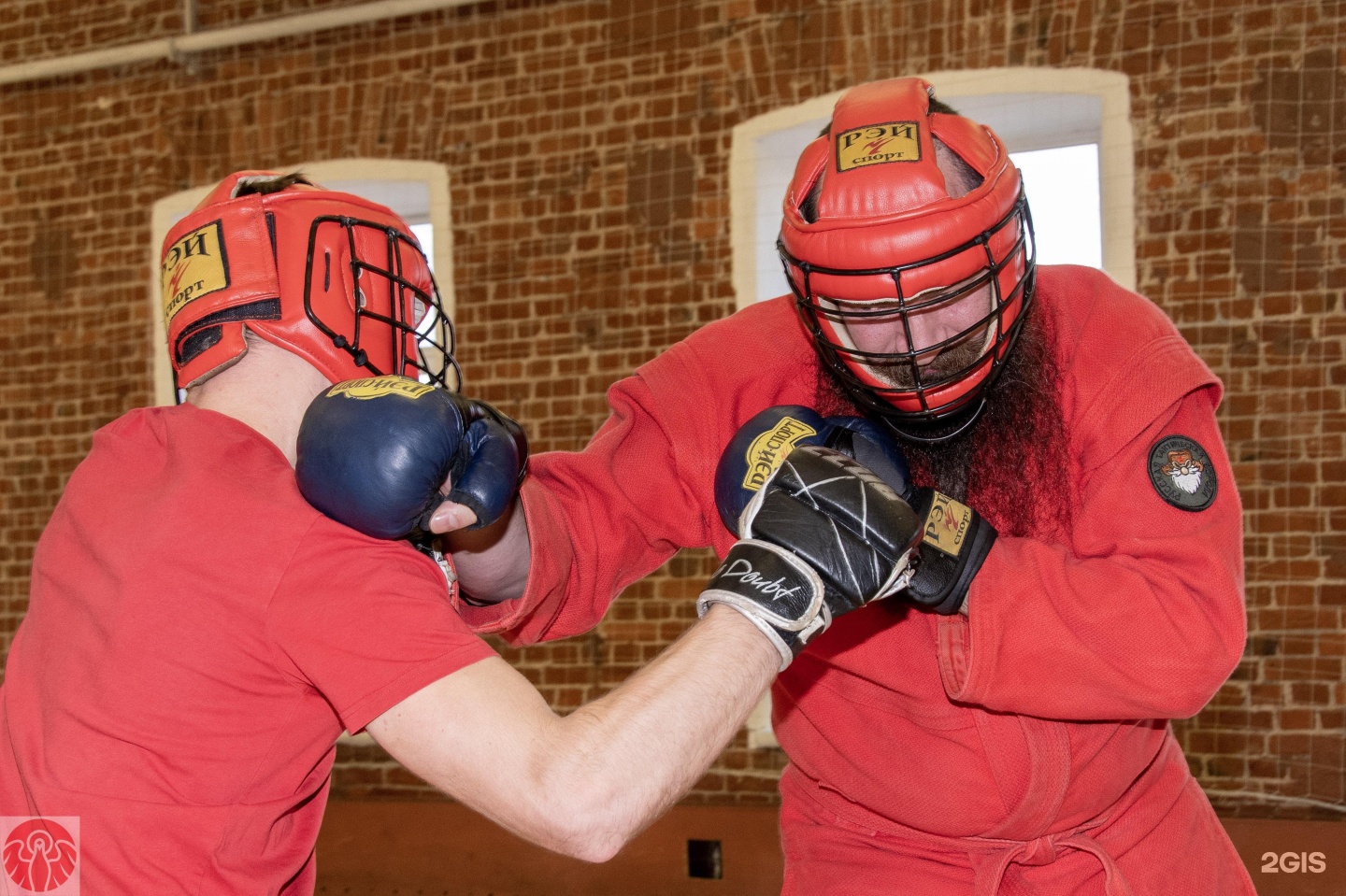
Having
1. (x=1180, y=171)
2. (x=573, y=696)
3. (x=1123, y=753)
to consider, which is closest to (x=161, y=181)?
(x=573, y=696)

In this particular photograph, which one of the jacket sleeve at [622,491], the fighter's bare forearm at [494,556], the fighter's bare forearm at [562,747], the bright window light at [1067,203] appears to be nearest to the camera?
the fighter's bare forearm at [562,747]

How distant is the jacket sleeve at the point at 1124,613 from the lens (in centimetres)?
171

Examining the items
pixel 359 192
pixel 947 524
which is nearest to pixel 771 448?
pixel 947 524

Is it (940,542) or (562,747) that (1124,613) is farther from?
(562,747)

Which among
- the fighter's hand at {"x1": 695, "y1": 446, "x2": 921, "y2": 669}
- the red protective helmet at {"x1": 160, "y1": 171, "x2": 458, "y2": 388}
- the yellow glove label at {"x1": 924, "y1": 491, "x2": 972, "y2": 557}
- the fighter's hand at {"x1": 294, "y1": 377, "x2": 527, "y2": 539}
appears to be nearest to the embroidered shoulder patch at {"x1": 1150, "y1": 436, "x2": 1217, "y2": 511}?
the yellow glove label at {"x1": 924, "y1": 491, "x2": 972, "y2": 557}

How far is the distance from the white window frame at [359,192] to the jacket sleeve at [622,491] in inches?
168

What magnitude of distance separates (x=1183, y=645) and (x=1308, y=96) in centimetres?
436

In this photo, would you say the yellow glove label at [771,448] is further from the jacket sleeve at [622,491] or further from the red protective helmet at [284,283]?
the red protective helmet at [284,283]

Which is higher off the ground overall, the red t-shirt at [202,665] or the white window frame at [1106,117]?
the white window frame at [1106,117]

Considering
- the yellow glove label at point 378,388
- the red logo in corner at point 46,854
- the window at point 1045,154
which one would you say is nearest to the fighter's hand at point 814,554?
the yellow glove label at point 378,388

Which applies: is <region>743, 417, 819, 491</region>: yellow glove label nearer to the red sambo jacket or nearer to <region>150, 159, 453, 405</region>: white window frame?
the red sambo jacket

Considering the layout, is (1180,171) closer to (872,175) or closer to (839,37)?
(839,37)

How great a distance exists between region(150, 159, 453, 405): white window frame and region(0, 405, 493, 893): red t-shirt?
195 inches

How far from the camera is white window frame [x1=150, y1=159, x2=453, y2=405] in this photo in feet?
21.6
